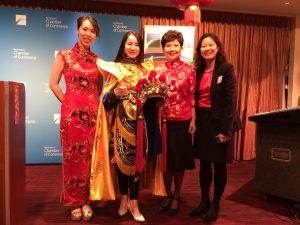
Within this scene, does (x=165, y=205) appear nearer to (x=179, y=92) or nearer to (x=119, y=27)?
(x=179, y=92)

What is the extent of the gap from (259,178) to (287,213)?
40cm

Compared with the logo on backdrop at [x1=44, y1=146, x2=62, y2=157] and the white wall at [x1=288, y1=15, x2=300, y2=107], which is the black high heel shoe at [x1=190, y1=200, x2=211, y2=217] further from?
the white wall at [x1=288, y1=15, x2=300, y2=107]

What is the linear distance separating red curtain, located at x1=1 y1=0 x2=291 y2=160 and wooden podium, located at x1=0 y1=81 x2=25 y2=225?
3.57m

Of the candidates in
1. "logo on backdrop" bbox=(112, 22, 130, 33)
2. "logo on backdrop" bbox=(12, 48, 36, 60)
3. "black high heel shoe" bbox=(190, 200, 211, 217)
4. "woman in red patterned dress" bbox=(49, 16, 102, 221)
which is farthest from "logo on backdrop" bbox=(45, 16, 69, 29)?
"black high heel shoe" bbox=(190, 200, 211, 217)

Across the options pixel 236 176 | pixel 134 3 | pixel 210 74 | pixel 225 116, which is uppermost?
pixel 134 3

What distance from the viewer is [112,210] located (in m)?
2.54

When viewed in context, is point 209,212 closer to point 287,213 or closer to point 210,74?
point 287,213

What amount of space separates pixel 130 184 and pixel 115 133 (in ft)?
1.37

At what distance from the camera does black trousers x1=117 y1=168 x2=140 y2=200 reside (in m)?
2.27

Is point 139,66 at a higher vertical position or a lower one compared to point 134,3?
lower

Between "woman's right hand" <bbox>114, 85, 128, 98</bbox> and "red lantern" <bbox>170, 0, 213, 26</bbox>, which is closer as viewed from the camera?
"woman's right hand" <bbox>114, 85, 128, 98</bbox>

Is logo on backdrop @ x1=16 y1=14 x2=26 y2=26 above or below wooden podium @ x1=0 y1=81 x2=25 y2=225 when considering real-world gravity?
above

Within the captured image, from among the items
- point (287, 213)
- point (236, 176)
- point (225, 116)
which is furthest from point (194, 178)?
point (225, 116)

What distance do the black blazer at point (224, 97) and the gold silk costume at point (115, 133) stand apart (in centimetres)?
51
